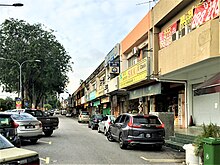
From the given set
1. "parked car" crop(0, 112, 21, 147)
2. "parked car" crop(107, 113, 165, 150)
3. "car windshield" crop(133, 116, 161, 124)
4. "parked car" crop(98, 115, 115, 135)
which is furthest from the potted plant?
"parked car" crop(98, 115, 115, 135)

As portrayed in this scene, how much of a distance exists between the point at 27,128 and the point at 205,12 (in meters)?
9.74

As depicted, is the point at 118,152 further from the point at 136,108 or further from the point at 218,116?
the point at 136,108

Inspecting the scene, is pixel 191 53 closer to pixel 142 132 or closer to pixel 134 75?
pixel 142 132

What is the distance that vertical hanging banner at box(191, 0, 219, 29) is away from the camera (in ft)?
49.9

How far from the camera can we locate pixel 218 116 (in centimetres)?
1867

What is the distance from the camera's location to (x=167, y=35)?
21688mm

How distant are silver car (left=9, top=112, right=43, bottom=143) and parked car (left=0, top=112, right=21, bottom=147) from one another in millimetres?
4142

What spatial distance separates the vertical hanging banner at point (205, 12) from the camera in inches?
598

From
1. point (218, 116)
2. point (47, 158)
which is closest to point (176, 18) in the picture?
point (218, 116)

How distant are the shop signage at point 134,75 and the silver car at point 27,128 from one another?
9047 mm

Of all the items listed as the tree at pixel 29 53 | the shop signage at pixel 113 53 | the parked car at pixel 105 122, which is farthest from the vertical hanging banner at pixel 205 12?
the tree at pixel 29 53

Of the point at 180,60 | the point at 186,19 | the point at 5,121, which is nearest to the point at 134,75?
the point at 186,19

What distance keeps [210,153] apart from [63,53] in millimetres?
48325

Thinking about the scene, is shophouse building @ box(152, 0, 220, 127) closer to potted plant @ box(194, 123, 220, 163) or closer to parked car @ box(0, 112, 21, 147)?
potted plant @ box(194, 123, 220, 163)
